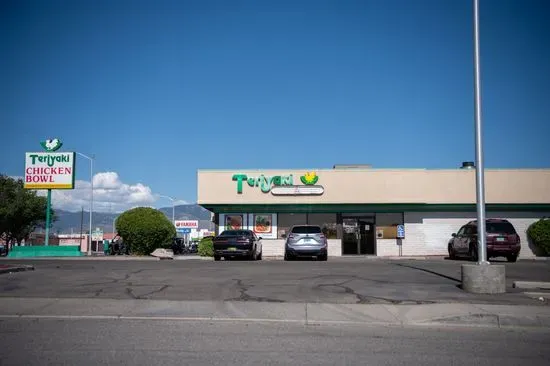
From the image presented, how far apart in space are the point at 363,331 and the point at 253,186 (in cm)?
2386

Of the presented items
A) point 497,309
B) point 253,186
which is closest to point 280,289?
point 497,309

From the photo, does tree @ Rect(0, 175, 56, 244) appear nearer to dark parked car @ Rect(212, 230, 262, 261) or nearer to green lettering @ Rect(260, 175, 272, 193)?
green lettering @ Rect(260, 175, 272, 193)

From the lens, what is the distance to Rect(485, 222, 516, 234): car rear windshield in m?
22.9

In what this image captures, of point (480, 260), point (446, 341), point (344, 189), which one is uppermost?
point (344, 189)

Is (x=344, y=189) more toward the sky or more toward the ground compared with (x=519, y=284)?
more toward the sky

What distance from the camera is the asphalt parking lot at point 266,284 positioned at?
11656mm

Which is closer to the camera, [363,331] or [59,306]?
[363,331]

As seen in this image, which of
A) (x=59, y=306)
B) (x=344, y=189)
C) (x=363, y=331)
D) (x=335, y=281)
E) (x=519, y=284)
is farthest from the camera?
(x=344, y=189)

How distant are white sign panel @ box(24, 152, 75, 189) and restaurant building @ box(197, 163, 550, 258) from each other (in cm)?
875

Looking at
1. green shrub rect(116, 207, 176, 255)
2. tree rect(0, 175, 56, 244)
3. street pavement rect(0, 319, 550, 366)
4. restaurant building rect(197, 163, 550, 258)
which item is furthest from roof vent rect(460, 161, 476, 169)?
tree rect(0, 175, 56, 244)

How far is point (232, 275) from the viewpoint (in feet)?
51.6

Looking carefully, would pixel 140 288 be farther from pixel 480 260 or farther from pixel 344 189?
pixel 344 189

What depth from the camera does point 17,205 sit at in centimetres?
5678

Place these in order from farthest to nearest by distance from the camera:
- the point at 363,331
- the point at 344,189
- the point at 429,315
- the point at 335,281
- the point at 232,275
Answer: the point at 344,189 → the point at 232,275 → the point at 335,281 → the point at 429,315 → the point at 363,331
